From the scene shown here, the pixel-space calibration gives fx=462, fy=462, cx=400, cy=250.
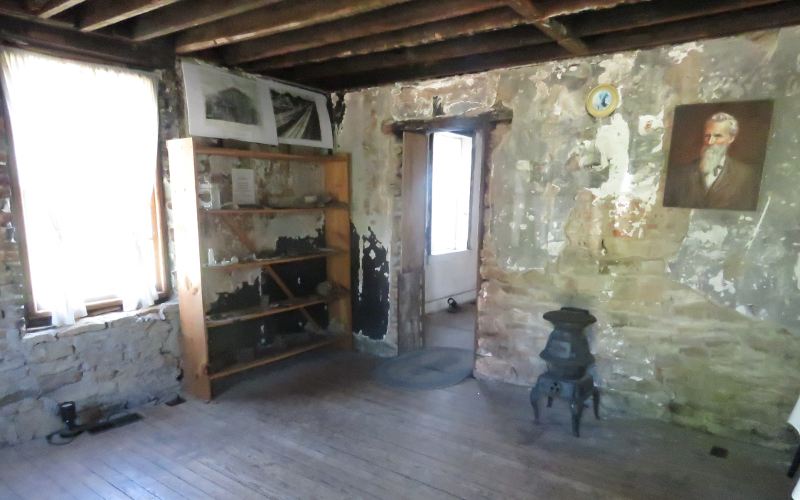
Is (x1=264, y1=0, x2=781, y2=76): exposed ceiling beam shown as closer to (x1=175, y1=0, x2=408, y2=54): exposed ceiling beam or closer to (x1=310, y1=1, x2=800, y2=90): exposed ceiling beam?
(x1=310, y1=1, x2=800, y2=90): exposed ceiling beam

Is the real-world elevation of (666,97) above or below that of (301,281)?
above

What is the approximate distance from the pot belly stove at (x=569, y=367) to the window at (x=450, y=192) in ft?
9.68

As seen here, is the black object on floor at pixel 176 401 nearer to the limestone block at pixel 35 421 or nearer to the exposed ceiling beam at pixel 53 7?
the limestone block at pixel 35 421

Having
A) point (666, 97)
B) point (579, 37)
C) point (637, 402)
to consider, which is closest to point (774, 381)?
point (637, 402)

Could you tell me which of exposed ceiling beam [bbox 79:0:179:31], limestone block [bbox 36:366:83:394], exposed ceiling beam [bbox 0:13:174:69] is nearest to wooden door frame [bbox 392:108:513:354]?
exposed ceiling beam [bbox 0:13:174:69]

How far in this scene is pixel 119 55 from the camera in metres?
3.15

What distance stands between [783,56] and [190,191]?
12.4 ft

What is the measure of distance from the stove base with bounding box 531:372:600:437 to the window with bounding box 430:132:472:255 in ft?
9.87

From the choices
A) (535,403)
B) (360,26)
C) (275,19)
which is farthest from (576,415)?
(275,19)

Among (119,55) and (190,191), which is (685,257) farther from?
(119,55)

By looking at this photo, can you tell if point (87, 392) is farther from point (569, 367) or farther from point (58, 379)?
point (569, 367)

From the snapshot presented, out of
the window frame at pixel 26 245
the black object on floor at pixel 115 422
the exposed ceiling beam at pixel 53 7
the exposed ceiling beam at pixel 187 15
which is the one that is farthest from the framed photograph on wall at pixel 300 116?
the black object on floor at pixel 115 422

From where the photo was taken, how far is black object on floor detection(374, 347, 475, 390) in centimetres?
384

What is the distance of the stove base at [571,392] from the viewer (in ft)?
9.82
